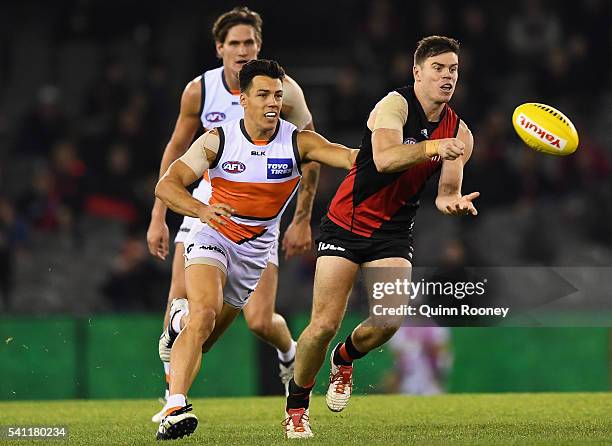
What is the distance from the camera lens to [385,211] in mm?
7840

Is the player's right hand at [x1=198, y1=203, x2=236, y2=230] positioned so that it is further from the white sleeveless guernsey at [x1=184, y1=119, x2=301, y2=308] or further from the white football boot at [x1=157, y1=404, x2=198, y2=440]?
the white football boot at [x1=157, y1=404, x2=198, y2=440]

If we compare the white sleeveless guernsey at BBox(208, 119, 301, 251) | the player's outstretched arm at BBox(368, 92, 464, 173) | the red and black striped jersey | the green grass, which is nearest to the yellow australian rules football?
the red and black striped jersey

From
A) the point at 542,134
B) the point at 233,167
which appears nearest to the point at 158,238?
the point at 233,167

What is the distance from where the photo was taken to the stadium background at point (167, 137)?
1284 cm

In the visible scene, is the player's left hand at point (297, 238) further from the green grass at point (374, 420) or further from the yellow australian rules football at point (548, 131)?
the yellow australian rules football at point (548, 131)

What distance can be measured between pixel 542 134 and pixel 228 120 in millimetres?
2467

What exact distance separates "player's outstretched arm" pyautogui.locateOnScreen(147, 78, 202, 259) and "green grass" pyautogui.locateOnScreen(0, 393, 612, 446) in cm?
128

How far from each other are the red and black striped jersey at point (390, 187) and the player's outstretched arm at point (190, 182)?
0.87 metres

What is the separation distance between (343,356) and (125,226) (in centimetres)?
859

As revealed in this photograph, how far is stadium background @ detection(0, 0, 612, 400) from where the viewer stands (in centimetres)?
1284

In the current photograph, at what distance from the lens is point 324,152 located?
25.8 feet

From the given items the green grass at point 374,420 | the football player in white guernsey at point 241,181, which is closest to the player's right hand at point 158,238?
the football player in white guernsey at point 241,181

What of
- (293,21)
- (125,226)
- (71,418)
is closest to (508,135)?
(293,21)

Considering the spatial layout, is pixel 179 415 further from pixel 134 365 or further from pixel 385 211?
pixel 134 365
